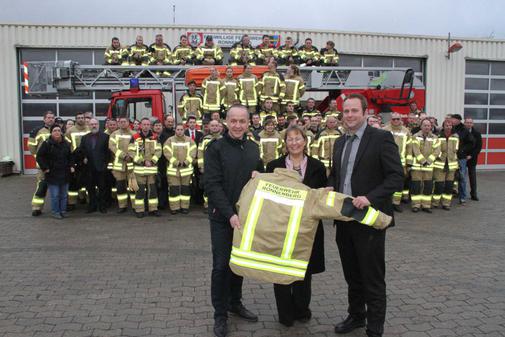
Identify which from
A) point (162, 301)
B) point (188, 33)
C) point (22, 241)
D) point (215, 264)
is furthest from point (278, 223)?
point (188, 33)

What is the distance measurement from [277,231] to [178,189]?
599cm

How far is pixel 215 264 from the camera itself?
12.7 feet

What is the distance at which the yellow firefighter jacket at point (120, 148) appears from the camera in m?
9.30

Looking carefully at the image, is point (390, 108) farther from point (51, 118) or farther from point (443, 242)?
point (51, 118)

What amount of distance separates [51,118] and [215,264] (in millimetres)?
7441

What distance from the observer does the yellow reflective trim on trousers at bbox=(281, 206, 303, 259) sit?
358 cm

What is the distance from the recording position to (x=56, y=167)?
349 inches

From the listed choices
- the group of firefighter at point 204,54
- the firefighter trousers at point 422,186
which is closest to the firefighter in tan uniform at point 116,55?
the group of firefighter at point 204,54

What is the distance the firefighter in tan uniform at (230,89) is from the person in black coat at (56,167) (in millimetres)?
3631

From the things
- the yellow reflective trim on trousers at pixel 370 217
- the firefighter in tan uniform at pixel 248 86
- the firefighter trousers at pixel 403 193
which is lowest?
the firefighter trousers at pixel 403 193

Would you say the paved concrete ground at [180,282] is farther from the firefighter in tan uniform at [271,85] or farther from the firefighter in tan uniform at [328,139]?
the firefighter in tan uniform at [271,85]

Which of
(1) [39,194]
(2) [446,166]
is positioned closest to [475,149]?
(2) [446,166]

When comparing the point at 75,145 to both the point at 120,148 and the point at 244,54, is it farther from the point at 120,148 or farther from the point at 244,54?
the point at 244,54

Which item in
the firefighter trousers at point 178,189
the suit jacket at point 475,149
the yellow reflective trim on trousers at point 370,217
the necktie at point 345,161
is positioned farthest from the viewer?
the suit jacket at point 475,149
